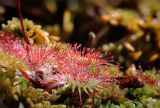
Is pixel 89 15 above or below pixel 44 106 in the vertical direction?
above

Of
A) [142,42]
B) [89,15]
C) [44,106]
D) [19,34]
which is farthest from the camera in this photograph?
[89,15]

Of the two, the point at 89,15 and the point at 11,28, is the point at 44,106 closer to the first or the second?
the point at 11,28

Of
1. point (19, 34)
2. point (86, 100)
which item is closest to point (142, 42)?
point (19, 34)

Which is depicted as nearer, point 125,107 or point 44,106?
point 44,106

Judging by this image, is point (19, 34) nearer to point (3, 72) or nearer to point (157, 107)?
point (3, 72)

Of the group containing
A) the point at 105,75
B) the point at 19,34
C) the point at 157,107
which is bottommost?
the point at 157,107

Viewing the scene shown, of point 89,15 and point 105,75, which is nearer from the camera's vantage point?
point 105,75

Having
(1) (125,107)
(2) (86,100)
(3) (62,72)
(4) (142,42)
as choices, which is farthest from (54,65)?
(4) (142,42)

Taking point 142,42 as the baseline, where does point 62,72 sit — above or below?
below

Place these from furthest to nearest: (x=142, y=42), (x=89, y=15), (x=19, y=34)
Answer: (x=89, y=15) → (x=142, y=42) → (x=19, y=34)
